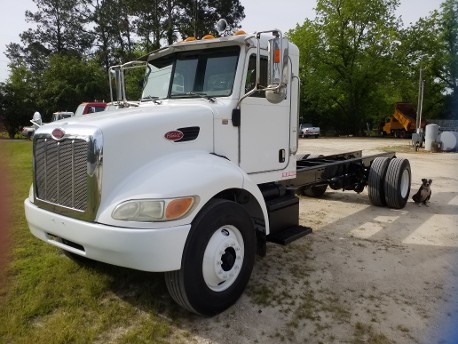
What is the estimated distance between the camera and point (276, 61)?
11.3ft

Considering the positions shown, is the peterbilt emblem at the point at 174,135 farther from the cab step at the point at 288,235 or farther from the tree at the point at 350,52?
the tree at the point at 350,52

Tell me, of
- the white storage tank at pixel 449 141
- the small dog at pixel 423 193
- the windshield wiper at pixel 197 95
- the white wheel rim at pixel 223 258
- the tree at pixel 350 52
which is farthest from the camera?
the tree at pixel 350 52

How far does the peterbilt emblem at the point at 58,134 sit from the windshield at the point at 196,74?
1.38 metres

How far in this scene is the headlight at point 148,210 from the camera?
2.80 m

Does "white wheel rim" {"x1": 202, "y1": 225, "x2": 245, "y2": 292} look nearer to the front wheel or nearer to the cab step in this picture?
the front wheel

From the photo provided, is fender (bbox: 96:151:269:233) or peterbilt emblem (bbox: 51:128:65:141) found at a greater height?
peterbilt emblem (bbox: 51:128:65:141)

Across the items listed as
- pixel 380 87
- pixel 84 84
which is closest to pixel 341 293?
pixel 84 84

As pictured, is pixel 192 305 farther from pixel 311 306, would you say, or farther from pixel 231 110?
pixel 231 110

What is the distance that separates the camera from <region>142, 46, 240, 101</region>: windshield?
156 inches

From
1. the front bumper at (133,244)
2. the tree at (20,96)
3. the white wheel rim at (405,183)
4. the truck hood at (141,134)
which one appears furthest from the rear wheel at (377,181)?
the tree at (20,96)

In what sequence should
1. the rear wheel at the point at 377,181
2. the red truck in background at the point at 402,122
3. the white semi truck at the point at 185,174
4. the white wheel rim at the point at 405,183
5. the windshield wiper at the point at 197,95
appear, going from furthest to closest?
1. the red truck in background at the point at 402,122
2. the white wheel rim at the point at 405,183
3. the rear wheel at the point at 377,181
4. the windshield wiper at the point at 197,95
5. the white semi truck at the point at 185,174

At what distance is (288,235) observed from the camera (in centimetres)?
422

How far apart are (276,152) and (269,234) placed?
99cm

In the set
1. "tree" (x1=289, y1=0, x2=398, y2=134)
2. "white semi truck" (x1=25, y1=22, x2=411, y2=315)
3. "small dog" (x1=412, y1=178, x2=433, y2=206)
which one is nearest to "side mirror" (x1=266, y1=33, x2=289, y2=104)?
"white semi truck" (x1=25, y1=22, x2=411, y2=315)
